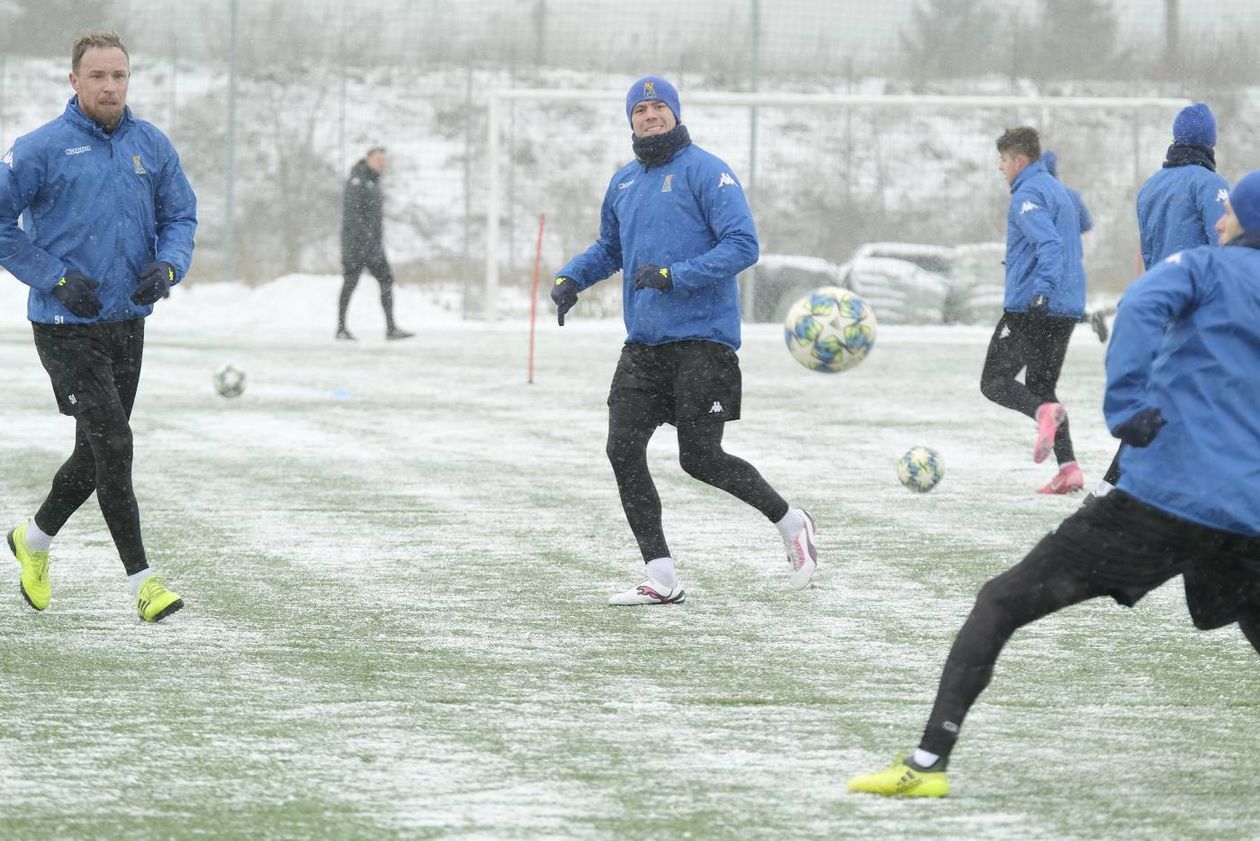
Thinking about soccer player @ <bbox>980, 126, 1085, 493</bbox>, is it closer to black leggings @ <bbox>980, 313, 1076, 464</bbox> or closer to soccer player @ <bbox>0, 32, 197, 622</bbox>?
black leggings @ <bbox>980, 313, 1076, 464</bbox>

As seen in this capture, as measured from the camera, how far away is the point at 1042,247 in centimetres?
990

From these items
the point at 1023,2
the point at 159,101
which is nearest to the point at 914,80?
the point at 1023,2

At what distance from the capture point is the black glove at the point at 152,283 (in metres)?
6.47

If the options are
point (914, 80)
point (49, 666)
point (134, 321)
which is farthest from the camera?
point (914, 80)

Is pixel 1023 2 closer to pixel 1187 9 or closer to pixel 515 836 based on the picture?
pixel 1187 9

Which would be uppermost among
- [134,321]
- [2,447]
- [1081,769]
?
[134,321]

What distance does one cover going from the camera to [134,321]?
6684 millimetres

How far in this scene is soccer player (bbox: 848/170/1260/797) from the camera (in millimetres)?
4297

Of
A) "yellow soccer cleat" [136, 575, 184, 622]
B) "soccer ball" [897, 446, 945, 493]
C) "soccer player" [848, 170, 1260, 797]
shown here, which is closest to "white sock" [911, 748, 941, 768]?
"soccer player" [848, 170, 1260, 797]

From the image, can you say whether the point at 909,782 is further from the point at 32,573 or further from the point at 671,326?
the point at 32,573

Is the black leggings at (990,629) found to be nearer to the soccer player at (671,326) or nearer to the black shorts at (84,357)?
the soccer player at (671,326)

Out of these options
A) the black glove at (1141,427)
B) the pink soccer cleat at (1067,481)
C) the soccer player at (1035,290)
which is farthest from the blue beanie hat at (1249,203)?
the pink soccer cleat at (1067,481)

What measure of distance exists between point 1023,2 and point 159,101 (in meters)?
13.5

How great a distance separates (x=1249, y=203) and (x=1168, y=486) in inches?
26.8
